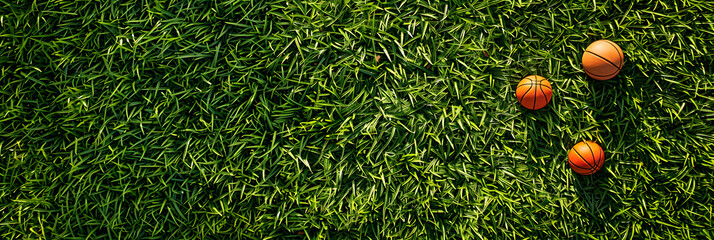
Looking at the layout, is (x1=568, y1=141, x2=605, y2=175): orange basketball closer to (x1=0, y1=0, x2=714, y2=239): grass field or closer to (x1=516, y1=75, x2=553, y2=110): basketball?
(x1=0, y1=0, x2=714, y2=239): grass field

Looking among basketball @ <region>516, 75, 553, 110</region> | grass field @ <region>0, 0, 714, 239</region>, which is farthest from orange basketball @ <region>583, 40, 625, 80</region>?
basketball @ <region>516, 75, 553, 110</region>

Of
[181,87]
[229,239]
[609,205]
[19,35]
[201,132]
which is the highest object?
[19,35]

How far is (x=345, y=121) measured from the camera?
6.70 feet

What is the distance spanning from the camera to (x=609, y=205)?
217 centimetres

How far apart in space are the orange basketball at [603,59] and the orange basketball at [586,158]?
37 cm

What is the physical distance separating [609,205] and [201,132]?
86.9 inches

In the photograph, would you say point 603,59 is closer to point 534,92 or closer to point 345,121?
point 534,92

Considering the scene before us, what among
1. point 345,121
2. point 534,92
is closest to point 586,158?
point 534,92

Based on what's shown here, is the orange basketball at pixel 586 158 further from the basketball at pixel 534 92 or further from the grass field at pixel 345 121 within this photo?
the basketball at pixel 534 92

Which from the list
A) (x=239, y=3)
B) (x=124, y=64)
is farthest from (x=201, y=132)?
(x=239, y=3)

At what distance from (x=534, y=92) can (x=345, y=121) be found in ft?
3.19

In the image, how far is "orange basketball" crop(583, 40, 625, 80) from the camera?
2.05m

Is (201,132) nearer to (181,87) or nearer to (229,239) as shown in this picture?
(181,87)

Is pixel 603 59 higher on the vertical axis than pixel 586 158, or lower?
higher
